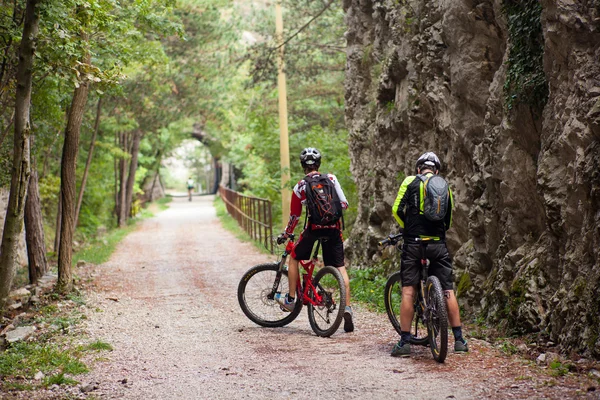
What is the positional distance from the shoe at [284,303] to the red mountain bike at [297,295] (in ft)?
0.15

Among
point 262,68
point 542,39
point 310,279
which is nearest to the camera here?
point 542,39

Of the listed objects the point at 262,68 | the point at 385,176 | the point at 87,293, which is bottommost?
the point at 87,293

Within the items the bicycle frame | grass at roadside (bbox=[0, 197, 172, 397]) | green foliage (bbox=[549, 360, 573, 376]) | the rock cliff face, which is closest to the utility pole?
the rock cliff face

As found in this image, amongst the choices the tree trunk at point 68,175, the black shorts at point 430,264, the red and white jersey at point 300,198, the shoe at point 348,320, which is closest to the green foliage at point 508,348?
the black shorts at point 430,264

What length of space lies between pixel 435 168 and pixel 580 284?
1589 millimetres

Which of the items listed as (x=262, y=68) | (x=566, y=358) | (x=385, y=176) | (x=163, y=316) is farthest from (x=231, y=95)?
(x=566, y=358)

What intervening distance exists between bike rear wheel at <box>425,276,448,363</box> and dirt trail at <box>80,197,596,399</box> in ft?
0.48

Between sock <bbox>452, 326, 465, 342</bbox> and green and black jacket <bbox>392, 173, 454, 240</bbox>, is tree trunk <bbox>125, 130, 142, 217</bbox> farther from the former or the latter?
sock <bbox>452, 326, 465, 342</bbox>

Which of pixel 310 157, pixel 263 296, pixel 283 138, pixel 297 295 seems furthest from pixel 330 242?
pixel 283 138

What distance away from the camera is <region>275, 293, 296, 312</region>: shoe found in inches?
317

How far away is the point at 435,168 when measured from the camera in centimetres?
656

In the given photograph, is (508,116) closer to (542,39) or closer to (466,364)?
(542,39)

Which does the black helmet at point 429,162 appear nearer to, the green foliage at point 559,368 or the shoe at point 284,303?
the green foliage at point 559,368

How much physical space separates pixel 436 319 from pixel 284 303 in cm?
239
